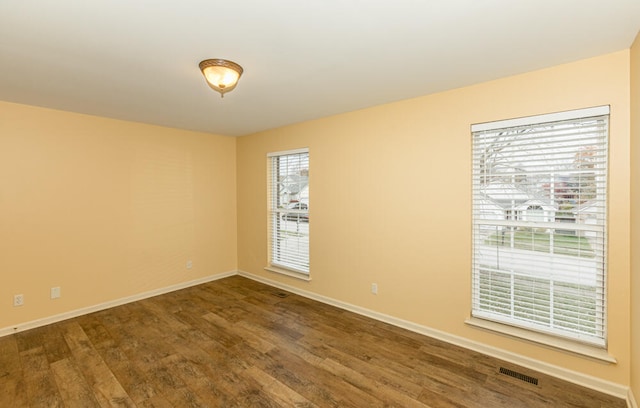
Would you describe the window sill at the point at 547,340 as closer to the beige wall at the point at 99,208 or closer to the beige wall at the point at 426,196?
the beige wall at the point at 426,196

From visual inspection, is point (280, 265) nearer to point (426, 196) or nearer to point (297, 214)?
point (297, 214)

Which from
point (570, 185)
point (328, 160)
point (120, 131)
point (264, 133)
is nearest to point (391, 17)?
point (570, 185)

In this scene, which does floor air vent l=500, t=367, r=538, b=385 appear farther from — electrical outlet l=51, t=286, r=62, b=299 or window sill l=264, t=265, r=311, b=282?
electrical outlet l=51, t=286, r=62, b=299

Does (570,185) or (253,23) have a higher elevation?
(253,23)

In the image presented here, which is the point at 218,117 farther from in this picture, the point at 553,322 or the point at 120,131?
the point at 553,322

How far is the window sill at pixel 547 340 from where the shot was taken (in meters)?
2.13

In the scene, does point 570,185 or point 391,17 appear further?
point 570,185

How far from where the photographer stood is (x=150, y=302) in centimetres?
393

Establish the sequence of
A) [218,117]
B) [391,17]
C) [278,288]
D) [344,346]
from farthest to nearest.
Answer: [278,288]
[218,117]
[344,346]
[391,17]

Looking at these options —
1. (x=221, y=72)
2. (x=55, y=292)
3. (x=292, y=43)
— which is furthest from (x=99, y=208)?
(x=292, y=43)

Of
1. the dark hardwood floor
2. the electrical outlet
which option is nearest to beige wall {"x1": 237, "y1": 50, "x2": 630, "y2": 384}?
the dark hardwood floor

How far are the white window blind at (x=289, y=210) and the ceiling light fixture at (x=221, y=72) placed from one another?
1.94m

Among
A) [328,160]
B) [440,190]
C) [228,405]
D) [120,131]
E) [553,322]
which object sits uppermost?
[120,131]

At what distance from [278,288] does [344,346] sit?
1908 mm
